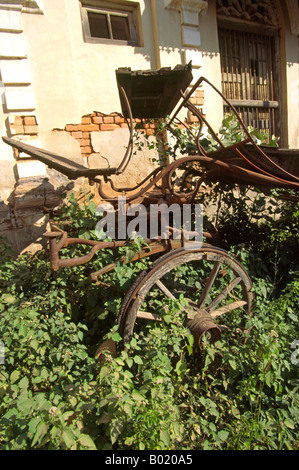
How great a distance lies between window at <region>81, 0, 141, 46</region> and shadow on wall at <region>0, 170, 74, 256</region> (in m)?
2.41

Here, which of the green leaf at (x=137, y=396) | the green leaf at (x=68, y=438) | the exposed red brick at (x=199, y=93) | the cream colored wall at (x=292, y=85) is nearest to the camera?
the green leaf at (x=68, y=438)

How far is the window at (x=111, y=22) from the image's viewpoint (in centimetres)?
456

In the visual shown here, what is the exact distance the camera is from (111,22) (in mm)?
4742

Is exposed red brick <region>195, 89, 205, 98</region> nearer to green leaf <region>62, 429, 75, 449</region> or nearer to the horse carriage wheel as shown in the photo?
the horse carriage wheel

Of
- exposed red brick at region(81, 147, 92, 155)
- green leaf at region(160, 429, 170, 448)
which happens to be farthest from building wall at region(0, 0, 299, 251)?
green leaf at region(160, 429, 170, 448)

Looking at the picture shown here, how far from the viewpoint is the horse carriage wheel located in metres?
2.20

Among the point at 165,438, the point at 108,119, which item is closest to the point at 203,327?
the point at 165,438

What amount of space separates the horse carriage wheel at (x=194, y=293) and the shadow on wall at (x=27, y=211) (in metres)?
2.13

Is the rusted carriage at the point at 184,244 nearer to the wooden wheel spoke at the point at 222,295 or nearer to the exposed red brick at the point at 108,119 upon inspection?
the wooden wheel spoke at the point at 222,295

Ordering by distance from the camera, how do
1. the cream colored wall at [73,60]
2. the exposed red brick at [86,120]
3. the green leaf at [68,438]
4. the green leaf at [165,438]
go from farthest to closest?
the exposed red brick at [86,120], the cream colored wall at [73,60], the green leaf at [165,438], the green leaf at [68,438]

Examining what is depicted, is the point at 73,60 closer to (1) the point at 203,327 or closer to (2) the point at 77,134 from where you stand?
(2) the point at 77,134

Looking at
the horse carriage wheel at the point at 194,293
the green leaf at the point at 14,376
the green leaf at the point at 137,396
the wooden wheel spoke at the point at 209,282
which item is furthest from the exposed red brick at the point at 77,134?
the green leaf at the point at 137,396

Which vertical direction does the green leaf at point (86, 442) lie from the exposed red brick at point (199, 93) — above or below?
below

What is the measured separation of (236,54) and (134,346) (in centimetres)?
591
